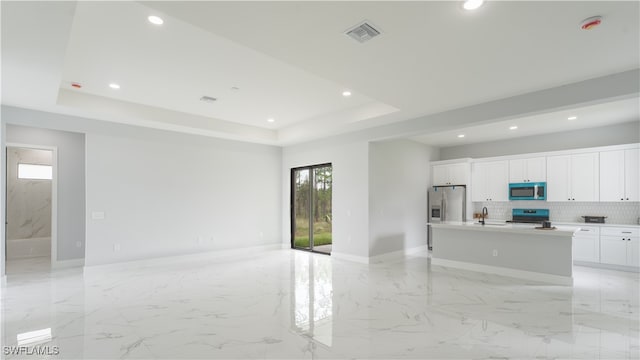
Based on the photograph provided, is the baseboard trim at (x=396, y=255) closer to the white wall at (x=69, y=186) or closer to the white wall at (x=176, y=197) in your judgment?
the white wall at (x=176, y=197)

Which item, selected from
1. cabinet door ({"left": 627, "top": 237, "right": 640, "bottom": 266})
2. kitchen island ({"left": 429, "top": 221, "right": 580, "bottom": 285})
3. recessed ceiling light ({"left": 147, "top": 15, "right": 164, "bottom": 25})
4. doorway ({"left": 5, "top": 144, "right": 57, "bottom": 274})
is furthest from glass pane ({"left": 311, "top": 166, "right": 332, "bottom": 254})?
doorway ({"left": 5, "top": 144, "right": 57, "bottom": 274})

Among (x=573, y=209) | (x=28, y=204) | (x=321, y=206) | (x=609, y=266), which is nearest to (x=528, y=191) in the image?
(x=573, y=209)

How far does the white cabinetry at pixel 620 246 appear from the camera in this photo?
5850mm

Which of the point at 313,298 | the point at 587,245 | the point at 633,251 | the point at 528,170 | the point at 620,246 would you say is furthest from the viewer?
the point at 528,170

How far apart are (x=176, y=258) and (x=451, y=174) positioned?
6752mm

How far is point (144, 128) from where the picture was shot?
6434mm

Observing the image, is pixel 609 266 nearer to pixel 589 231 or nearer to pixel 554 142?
pixel 589 231

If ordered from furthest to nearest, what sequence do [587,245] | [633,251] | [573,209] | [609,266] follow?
[573,209] < [587,245] < [609,266] < [633,251]

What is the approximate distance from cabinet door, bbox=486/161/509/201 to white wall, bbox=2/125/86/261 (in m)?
8.90

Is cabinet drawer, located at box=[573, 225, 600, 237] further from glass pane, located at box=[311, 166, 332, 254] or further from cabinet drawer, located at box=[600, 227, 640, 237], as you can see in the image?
glass pane, located at box=[311, 166, 332, 254]

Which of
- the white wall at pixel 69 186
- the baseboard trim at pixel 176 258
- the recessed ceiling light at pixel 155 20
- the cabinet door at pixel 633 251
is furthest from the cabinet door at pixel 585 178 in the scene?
the white wall at pixel 69 186

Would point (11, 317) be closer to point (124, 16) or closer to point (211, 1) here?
point (124, 16)

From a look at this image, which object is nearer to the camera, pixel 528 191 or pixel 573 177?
pixel 573 177

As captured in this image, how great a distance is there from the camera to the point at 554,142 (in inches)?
281
